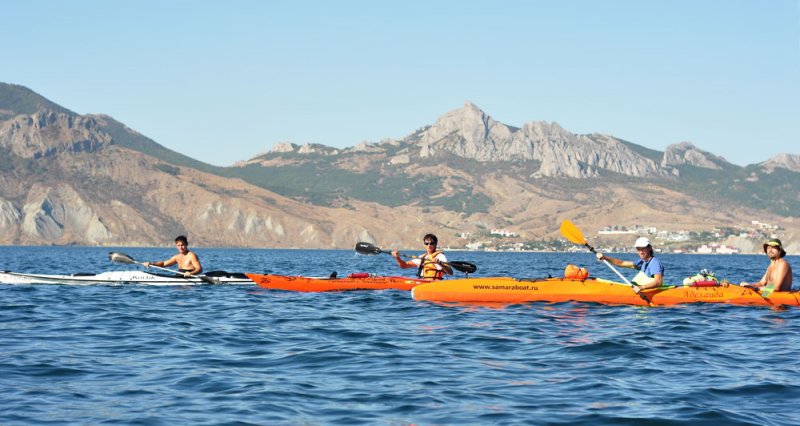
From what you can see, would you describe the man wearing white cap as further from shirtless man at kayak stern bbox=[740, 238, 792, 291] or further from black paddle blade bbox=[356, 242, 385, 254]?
black paddle blade bbox=[356, 242, 385, 254]

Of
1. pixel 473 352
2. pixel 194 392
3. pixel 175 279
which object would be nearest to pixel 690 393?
pixel 473 352

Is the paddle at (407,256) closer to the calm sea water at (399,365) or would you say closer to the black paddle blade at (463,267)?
the black paddle blade at (463,267)

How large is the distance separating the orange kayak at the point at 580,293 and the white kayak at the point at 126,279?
7834 millimetres

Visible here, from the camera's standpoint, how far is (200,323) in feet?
62.1

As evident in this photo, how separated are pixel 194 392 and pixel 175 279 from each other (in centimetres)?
1682

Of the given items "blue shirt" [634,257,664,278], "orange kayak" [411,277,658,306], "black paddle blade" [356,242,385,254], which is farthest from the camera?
"black paddle blade" [356,242,385,254]

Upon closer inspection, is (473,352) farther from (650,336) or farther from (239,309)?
(239,309)

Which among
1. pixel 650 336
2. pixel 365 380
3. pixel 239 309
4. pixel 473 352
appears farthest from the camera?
pixel 239 309

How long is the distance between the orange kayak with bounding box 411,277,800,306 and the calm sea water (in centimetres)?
39

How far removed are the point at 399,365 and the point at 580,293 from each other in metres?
10.0

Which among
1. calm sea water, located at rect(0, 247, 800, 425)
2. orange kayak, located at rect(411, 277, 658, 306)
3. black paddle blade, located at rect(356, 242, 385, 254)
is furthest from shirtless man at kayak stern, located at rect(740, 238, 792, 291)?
black paddle blade, located at rect(356, 242, 385, 254)

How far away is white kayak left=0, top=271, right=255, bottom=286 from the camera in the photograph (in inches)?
1102

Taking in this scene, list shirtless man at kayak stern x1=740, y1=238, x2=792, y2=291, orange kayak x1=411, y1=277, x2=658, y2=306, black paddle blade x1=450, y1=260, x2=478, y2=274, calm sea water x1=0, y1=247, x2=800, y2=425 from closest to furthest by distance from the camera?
calm sea water x1=0, y1=247, x2=800, y2=425 < shirtless man at kayak stern x1=740, y1=238, x2=792, y2=291 < orange kayak x1=411, y1=277, x2=658, y2=306 < black paddle blade x1=450, y1=260, x2=478, y2=274

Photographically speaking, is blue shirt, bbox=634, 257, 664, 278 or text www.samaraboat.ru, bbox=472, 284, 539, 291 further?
text www.samaraboat.ru, bbox=472, 284, 539, 291
